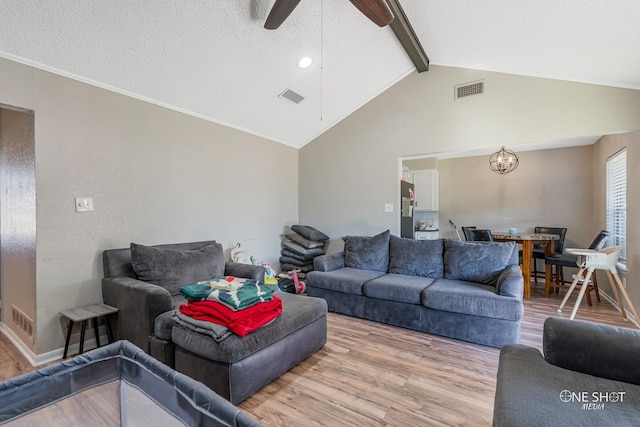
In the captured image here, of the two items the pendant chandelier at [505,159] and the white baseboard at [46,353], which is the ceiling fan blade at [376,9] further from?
the white baseboard at [46,353]

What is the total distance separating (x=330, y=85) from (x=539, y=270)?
16.5 feet

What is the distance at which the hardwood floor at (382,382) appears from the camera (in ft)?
5.53

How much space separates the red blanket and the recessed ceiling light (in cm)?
263

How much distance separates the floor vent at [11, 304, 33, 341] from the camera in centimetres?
242

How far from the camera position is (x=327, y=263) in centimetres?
373

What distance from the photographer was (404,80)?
13.7 feet

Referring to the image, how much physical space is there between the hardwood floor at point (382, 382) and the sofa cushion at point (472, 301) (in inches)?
12.6

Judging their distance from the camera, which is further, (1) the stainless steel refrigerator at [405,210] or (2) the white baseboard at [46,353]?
(1) the stainless steel refrigerator at [405,210]

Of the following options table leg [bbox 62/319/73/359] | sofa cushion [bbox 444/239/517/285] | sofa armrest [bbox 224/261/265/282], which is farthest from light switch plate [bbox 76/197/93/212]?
sofa cushion [bbox 444/239/517/285]

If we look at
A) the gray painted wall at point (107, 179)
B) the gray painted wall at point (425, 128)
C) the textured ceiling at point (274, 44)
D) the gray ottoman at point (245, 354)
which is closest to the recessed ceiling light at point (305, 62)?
the textured ceiling at point (274, 44)

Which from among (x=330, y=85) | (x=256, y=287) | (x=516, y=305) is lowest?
(x=516, y=305)

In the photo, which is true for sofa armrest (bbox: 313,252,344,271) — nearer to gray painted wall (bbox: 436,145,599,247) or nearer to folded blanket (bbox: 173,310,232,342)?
folded blanket (bbox: 173,310,232,342)

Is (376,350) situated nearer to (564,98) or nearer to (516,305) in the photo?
(516,305)

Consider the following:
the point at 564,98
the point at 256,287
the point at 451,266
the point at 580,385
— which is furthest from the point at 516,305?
the point at 564,98
